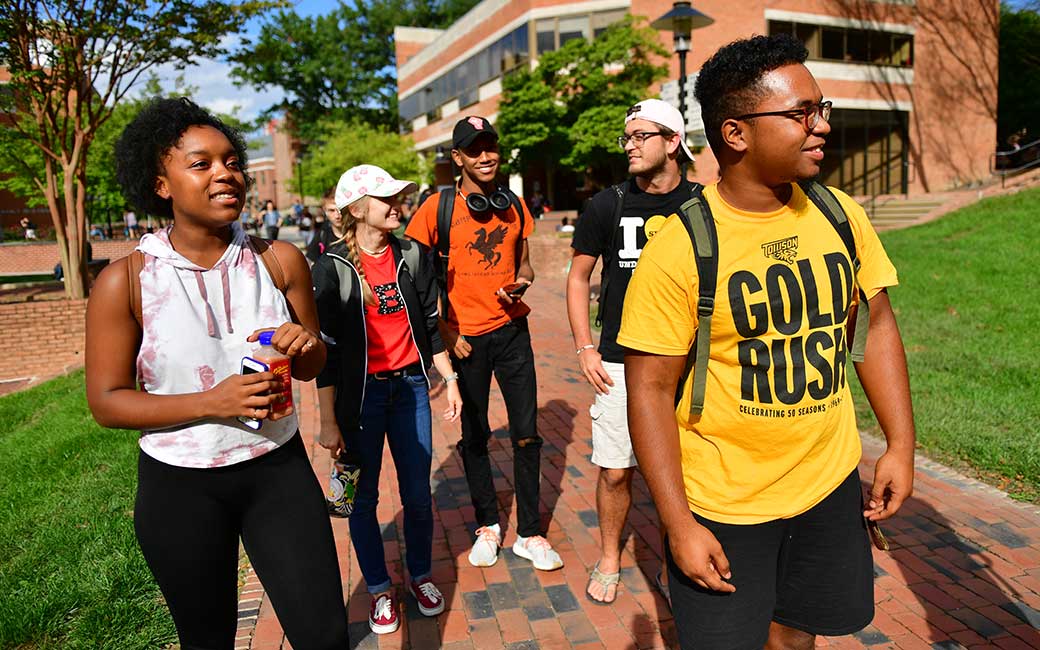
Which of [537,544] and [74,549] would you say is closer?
[537,544]

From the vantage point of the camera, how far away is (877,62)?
28.5 meters

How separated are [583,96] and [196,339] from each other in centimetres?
2436

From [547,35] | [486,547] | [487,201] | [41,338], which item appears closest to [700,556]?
[486,547]

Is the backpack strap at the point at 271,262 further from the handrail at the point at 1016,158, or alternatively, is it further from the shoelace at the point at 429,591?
the handrail at the point at 1016,158

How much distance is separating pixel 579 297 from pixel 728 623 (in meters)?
1.93

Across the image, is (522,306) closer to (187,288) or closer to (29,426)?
(187,288)

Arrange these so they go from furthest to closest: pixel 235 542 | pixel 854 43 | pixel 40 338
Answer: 1. pixel 854 43
2. pixel 40 338
3. pixel 235 542

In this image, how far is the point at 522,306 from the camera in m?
3.99

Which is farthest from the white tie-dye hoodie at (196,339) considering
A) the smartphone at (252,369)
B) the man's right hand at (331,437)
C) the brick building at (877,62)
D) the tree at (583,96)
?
the brick building at (877,62)

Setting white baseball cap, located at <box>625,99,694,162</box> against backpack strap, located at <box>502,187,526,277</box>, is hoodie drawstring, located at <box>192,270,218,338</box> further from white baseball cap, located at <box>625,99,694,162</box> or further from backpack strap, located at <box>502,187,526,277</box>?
backpack strap, located at <box>502,187,526,277</box>

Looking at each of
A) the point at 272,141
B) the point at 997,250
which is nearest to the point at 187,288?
the point at 997,250

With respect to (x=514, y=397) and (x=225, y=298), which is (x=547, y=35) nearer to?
(x=514, y=397)

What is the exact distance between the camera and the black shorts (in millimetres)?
1944

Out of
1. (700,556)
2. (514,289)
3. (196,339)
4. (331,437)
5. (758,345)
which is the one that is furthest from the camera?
(514,289)
